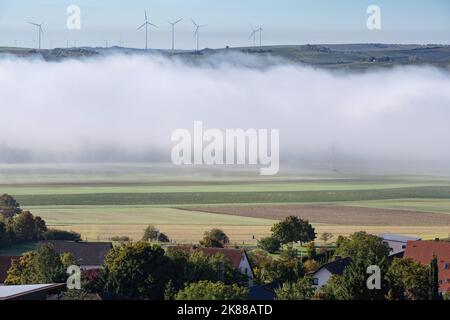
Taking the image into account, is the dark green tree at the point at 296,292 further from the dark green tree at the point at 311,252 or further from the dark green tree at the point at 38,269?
the dark green tree at the point at 311,252

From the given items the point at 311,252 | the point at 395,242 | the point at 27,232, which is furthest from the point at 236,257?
the point at 27,232

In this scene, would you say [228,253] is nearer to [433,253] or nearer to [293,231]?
[433,253]

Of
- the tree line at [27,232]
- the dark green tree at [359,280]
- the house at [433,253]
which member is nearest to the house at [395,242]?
the house at [433,253]

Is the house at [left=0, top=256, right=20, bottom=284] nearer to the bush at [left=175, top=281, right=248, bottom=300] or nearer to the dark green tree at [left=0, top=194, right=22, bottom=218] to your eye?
the bush at [left=175, top=281, right=248, bottom=300]

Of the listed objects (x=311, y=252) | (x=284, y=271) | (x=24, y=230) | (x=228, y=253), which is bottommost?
(x=284, y=271)

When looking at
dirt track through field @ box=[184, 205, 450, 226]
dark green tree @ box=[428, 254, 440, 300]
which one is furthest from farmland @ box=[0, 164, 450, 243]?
dark green tree @ box=[428, 254, 440, 300]

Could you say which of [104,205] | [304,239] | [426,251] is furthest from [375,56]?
[426,251]
